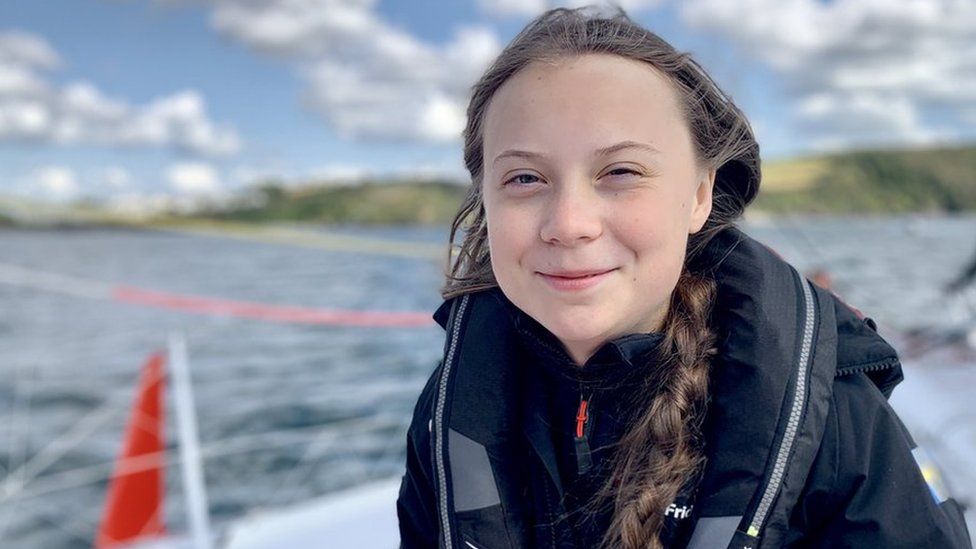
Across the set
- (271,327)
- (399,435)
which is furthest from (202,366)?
(399,435)

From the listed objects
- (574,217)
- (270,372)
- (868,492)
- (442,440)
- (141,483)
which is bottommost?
(868,492)

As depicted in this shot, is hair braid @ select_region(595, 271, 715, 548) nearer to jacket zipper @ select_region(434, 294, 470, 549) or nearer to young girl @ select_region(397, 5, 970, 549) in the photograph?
young girl @ select_region(397, 5, 970, 549)

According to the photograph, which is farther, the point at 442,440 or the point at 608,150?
the point at 442,440

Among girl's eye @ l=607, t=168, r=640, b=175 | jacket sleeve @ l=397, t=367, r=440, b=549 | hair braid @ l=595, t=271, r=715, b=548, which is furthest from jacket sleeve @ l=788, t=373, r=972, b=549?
jacket sleeve @ l=397, t=367, r=440, b=549

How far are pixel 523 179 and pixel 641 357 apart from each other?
28 centimetres

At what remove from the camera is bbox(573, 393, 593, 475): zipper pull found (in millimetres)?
1049

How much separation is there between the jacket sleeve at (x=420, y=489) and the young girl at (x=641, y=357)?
0.05 metres

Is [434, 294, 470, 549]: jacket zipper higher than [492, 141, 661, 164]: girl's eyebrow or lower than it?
lower

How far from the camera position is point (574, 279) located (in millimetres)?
964

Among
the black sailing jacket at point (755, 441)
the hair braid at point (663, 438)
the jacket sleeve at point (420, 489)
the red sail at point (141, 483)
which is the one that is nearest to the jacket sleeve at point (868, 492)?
the black sailing jacket at point (755, 441)

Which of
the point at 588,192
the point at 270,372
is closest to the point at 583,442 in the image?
the point at 588,192

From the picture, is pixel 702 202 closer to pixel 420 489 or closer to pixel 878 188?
pixel 420 489

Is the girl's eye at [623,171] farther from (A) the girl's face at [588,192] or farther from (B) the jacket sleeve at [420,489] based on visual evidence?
(B) the jacket sleeve at [420,489]

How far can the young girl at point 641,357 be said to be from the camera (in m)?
Result: 0.93
